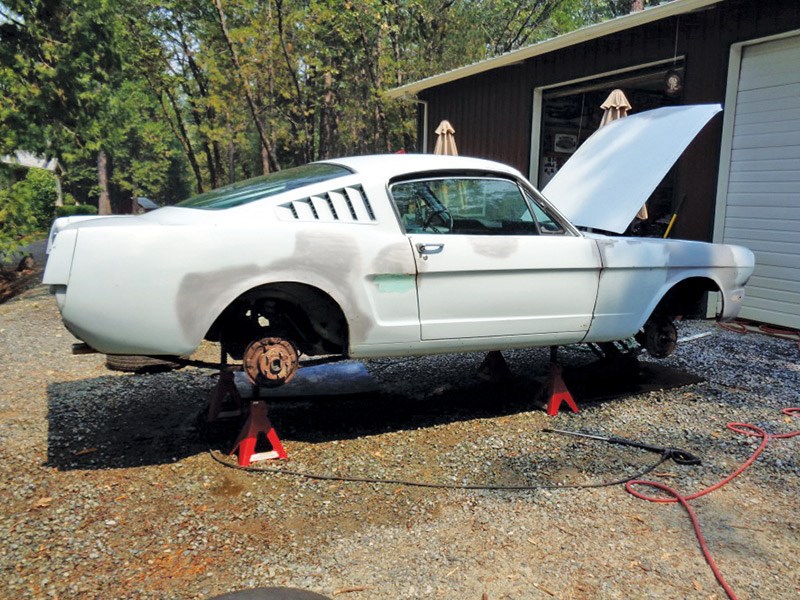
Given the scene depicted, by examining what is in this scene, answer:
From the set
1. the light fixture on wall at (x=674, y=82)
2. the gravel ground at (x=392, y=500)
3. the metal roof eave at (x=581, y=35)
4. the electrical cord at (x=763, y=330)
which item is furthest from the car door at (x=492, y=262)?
the light fixture on wall at (x=674, y=82)

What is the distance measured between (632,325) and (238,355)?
2.73 meters

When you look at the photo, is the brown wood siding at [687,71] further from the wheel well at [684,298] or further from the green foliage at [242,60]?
the green foliage at [242,60]

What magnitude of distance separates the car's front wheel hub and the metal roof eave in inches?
252

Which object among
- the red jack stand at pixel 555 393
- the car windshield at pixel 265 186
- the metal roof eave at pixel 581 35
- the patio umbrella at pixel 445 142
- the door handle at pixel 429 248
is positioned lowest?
the red jack stand at pixel 555 393

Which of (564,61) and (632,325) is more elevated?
(564,61)

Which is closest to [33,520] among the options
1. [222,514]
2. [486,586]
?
[222,514]

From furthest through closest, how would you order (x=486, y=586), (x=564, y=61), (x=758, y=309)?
(x=564, y=61)
(x=758, y=309)
(x=486, y=586)

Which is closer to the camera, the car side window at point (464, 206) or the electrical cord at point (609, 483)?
Answer: the electrical cord at point (609, 483)

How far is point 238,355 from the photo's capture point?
12.6ft

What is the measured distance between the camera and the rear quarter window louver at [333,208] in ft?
11.1

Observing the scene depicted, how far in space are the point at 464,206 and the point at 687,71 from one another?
566 centimetres

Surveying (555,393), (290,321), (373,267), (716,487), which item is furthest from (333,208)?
(716,487)

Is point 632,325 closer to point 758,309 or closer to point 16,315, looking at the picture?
point 758,309

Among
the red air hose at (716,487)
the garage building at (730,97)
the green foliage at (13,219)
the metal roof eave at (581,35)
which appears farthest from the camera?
the green foliage at (13,219)
